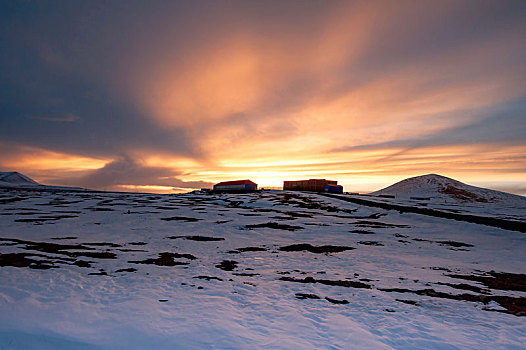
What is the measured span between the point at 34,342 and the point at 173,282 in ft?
16.0

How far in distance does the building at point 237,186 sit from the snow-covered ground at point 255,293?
72.5 m

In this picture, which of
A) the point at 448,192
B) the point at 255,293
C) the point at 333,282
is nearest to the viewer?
the point at 255,293

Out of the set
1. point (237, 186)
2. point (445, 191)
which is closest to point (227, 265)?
point (237, 186)

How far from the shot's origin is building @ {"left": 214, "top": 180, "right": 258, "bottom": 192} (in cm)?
9330

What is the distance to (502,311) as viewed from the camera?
8609mm

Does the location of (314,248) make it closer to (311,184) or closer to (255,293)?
(255,293)

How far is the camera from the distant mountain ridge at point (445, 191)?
10919cm

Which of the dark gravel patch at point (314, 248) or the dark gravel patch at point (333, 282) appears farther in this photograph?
the dark gravel patch at point (314, 248)

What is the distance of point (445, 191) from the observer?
4473 inches

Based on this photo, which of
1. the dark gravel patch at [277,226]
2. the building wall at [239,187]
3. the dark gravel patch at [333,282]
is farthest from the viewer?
the building wall at [239,187]

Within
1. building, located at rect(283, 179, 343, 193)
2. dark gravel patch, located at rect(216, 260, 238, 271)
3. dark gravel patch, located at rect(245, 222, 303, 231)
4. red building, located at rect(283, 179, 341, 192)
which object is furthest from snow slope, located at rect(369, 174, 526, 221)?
dark gravel patch, located at rect(216, 260, 238, 271)

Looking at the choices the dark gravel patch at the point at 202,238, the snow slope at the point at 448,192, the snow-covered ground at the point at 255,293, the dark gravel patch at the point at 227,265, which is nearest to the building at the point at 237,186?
the snow slope at the point at 448,192

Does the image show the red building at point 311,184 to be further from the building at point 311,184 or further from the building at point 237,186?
the building at point 237,186

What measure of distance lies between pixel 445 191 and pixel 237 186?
8702 cm
